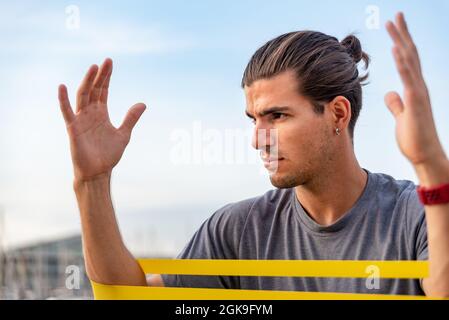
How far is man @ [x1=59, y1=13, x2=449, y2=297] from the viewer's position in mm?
1453

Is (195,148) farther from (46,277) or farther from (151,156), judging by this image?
(46,277)

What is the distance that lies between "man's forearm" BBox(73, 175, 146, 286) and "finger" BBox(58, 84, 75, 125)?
0.15 metres

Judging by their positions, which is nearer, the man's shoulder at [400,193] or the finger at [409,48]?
the finger at [409,48]

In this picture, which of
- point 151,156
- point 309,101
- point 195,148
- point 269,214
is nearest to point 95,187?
point 151,156

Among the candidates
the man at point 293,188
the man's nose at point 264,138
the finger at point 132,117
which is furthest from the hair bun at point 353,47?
the finger at point 132,117

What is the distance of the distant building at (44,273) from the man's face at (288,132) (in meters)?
0.52

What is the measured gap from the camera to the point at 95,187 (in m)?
1.59

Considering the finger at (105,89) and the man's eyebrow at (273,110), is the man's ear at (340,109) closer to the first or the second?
the man's eyebrow at (273,110)

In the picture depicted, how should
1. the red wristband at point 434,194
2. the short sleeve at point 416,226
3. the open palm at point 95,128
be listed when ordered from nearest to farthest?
the red wristband at point 434,194
the short sleeve at point 416,226
the open palm at point 95,128

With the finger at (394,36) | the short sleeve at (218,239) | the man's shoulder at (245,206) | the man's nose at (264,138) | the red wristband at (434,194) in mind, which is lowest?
the short sleeve at (218,239)

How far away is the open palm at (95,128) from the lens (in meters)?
1.58

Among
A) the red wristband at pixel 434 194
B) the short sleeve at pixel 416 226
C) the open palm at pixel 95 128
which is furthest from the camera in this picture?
the open palm at pixel 95 128

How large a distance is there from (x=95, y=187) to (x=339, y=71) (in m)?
0.62
